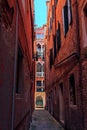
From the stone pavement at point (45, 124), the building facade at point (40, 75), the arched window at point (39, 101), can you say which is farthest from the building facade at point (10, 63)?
the arched window at point (39, 101)

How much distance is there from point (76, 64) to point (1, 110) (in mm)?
5214

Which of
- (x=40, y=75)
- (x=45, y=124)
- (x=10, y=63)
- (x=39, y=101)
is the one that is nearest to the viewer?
(x=10, y=63)

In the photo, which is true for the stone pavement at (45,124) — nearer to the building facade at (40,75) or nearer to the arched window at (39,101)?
the building facade at (40,75)

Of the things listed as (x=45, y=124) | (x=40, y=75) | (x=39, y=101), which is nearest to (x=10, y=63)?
(x=45, y=124)

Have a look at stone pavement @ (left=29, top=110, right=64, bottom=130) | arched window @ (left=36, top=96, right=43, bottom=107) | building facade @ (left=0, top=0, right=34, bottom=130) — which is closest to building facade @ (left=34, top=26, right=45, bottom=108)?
arched window @ (left=36, top=96, right=43, bottom=107)

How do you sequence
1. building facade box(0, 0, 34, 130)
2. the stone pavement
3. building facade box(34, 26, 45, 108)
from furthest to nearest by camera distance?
building facade box(34, 26, 45, 108) < the stone pavement < building facade box(0, 0, 34, 130)

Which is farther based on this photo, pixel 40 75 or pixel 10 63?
pixel 40 75

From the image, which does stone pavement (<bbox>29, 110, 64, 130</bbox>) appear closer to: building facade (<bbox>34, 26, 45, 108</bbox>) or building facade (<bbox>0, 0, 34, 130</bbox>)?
building facade (<bbox>0, 0, 34, 130</bbox>)

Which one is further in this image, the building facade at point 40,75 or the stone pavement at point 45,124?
the building facade at point 40,75

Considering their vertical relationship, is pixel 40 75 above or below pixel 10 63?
above

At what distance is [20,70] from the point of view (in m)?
6.33

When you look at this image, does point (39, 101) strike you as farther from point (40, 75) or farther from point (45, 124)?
point (45, 124)

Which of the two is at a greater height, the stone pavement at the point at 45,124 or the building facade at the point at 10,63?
the building facade at the point at 10,63

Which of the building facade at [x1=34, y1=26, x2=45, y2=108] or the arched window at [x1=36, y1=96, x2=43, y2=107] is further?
the arched window at [x1=36, y1=96, x2=43, y2=107]
